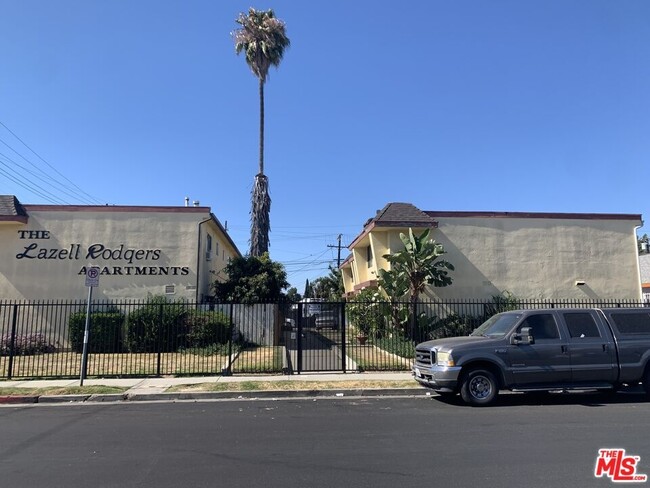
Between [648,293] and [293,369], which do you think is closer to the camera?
[293,369]

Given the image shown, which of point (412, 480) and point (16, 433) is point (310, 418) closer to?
point (412, 480)

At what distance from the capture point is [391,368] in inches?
582

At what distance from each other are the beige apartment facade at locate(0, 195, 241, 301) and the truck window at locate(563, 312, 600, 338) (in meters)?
15.5

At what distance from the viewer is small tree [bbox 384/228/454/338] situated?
20541 mm

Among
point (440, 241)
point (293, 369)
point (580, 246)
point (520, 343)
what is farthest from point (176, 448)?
point (580, 246)

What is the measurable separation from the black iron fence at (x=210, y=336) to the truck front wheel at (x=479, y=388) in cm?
496

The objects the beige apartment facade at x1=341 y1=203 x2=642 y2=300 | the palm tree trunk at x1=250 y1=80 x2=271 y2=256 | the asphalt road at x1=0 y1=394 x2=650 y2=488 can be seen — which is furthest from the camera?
the palm tree trunk at x1=250 y1=80 x2=271 y2=256

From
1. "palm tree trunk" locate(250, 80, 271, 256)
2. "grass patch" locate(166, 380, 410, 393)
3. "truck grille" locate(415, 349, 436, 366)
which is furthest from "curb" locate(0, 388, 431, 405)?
"palm tree trunk" locate(250, 80, 271, 256)

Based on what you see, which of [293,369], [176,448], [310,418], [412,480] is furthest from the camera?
[293,369]

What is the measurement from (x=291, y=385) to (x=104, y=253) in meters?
13.1

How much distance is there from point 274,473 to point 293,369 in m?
8.94

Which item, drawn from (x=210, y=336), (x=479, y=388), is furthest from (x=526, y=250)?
(x=479, y=388)

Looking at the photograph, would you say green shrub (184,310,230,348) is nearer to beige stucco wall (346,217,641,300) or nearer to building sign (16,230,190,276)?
building sign (16,230,190,276)

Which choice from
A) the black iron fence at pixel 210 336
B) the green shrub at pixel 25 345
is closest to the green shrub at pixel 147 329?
the black iron fence at pixel 210 336
